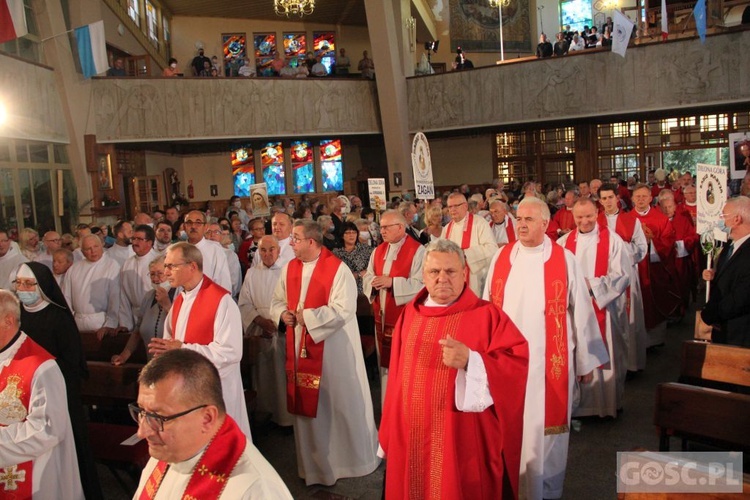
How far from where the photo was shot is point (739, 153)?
31.2ft

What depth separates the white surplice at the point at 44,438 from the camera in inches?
126

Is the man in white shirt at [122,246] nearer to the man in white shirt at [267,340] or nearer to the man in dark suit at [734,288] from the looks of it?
the man in white shirt at [267,340]

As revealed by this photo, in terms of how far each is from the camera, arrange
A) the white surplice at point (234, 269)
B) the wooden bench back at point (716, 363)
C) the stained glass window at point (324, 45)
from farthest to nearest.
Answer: the stained glass window at point (324, 45)
the white surplice at point (234, 269)
the wooden bench back at point (716, 363)

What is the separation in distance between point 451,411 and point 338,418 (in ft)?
6.49

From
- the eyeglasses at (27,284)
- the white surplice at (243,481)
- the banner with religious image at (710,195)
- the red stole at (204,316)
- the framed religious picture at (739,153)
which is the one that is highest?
the framed religious picture at (739,153)

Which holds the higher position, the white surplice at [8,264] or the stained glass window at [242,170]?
the stained glass window at [242,170]

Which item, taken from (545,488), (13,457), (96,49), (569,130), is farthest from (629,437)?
(569,130)

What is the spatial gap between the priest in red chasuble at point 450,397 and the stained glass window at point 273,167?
19540mm

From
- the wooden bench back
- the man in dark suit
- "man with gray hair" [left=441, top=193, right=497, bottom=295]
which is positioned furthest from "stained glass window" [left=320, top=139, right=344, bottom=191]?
the wooden bench back

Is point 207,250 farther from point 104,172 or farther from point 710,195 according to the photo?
point 104,172

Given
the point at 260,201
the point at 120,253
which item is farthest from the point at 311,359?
the point at 260,201

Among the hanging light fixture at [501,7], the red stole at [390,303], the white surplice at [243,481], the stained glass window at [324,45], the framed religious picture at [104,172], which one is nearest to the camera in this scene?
the white surplice at [243,481]

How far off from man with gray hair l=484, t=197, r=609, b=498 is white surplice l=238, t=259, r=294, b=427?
2.47 m

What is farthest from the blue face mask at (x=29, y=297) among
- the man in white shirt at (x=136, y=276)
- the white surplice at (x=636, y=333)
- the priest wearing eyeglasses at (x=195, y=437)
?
the white surplice at (x=636, y=333)
